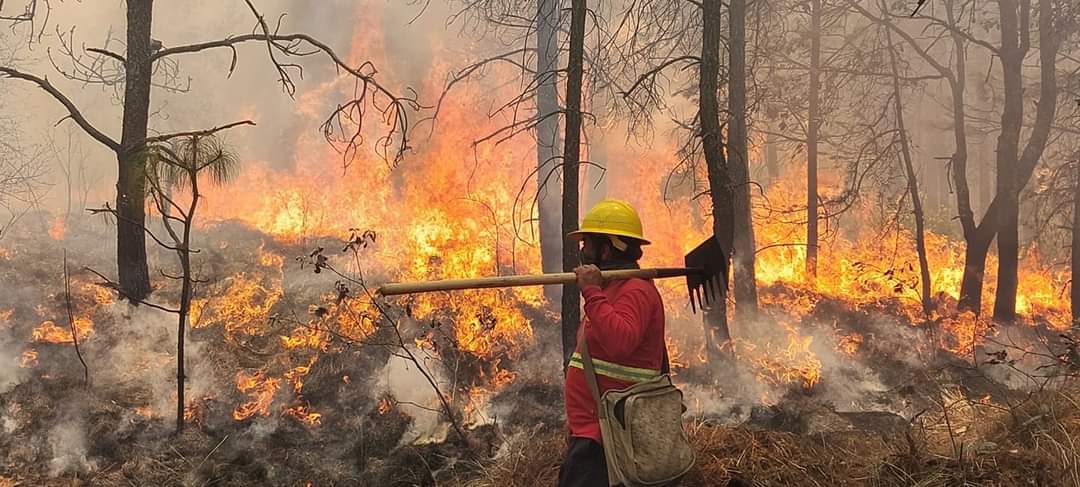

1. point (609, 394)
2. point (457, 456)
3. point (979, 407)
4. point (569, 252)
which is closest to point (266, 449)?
point (457, 456)

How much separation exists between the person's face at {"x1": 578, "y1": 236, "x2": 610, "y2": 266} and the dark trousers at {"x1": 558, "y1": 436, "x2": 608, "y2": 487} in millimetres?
966

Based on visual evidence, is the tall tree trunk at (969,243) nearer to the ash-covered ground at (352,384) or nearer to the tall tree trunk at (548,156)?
the ash-covered ground at (352,384)

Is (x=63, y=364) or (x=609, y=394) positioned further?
(x=63, y=364)

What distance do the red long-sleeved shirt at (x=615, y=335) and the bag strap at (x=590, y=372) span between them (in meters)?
0.03

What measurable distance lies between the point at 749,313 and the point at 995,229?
478 centimetres

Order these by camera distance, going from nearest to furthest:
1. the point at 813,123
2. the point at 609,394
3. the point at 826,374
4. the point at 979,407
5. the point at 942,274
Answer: the point at 609,394 → the point at 979,407 → the point at 826,374 → the point at 942,274 → the point at 813,123

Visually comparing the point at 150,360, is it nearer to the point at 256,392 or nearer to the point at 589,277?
the point at 256,392

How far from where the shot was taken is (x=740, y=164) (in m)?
9.54

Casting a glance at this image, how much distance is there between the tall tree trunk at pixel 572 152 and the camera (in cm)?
660

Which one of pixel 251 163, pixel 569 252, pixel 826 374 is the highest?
pixel 251 163

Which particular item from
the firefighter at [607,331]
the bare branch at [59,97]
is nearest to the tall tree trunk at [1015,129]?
the firefighter at [607,331]

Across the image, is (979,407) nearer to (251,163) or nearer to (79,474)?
(79,474)

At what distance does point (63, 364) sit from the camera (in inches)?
266

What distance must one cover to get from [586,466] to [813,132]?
12.0 meters
